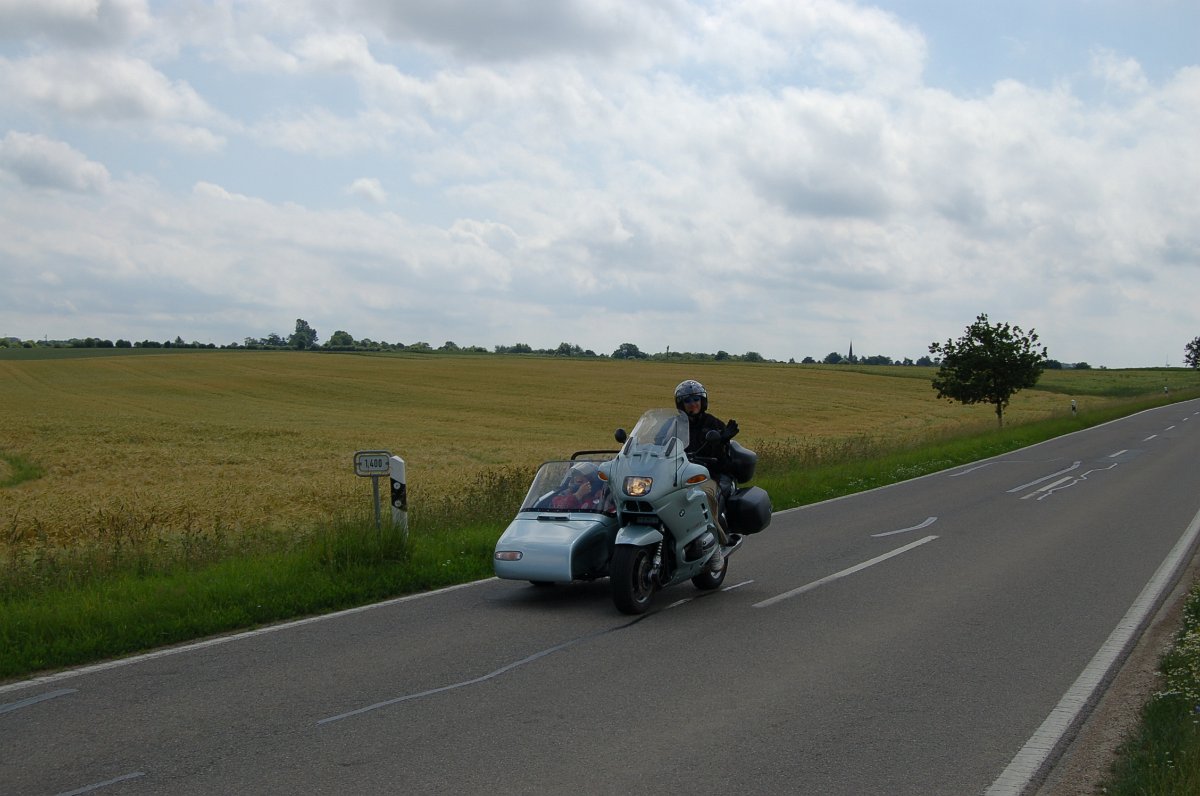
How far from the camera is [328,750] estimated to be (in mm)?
5211

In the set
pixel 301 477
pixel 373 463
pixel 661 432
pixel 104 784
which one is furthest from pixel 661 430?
pixel 301 477

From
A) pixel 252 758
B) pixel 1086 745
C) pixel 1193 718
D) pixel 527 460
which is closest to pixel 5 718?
pixel 252 758

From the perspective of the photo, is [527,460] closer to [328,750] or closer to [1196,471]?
[1196,471]

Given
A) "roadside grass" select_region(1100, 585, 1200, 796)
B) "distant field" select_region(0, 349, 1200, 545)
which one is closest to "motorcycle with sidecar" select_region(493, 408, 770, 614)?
"roadside grass" select_region(1100, 585, 1200, 796)

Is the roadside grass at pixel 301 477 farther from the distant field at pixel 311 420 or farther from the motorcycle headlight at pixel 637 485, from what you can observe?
the motorcycle headlight at pixel 637 485

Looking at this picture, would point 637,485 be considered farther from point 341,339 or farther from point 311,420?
point 341,339

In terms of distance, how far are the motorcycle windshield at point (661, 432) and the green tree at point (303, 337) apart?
5224 inches

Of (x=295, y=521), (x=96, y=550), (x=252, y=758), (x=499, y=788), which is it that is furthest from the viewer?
(x=295, y=521)

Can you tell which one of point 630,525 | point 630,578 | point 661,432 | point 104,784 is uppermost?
point 661,432

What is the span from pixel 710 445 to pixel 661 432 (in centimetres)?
104

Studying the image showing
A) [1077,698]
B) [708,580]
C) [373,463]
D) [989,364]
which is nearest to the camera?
[1077,698]

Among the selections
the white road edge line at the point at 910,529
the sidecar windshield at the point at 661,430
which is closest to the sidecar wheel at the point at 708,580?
the sidecar windshield at the point at 661,430

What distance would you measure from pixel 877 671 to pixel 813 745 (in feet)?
5.51

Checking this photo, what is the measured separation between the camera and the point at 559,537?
348 inches
